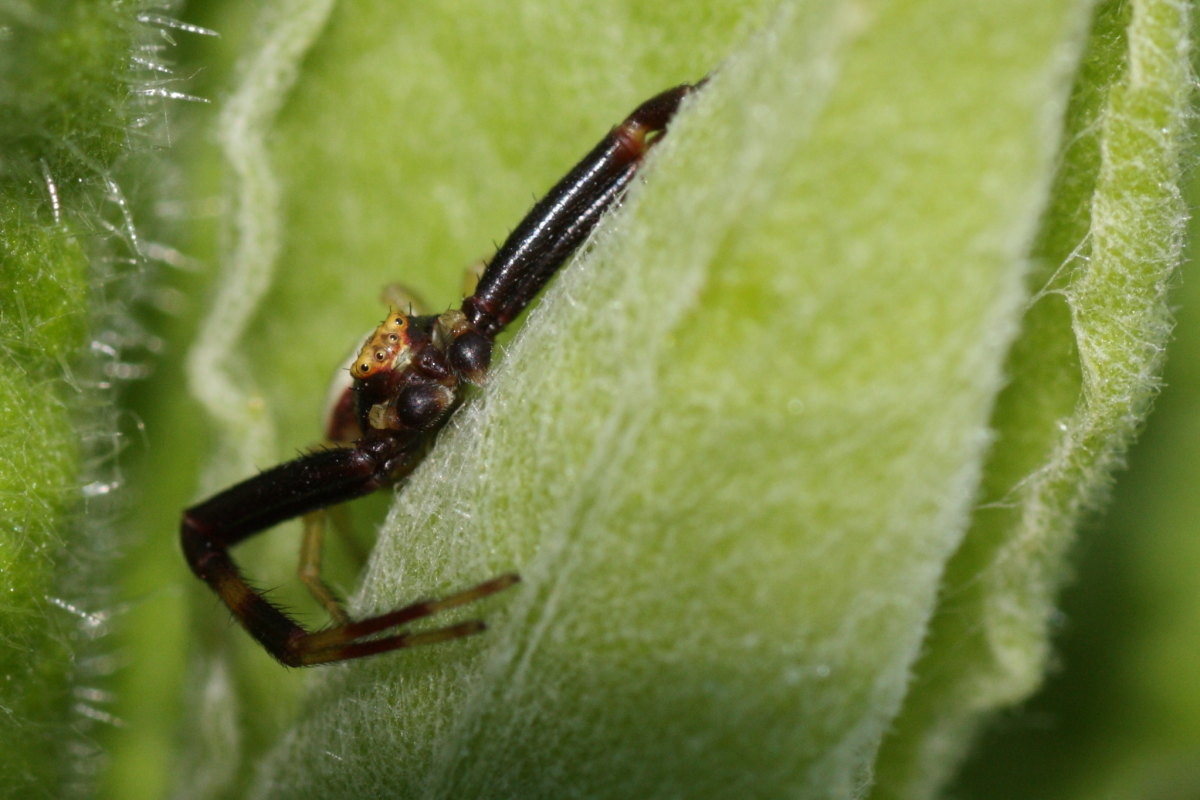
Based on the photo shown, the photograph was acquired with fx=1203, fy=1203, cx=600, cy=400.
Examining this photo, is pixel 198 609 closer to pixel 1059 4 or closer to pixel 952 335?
pixel 952 335

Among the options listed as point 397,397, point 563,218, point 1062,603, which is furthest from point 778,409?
point 1062,603

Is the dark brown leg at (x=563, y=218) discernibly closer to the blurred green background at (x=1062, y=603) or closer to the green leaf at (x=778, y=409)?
the green leaf at (x=778, y=409)

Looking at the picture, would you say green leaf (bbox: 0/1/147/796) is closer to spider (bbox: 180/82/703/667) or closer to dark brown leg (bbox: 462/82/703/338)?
spider (bbox: 180/82/703/667)

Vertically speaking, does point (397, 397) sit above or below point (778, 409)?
below

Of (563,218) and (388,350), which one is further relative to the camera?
(388,350)

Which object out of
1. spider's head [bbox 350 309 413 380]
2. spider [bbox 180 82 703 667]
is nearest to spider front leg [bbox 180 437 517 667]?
spider [bbox 180 82 703 667]

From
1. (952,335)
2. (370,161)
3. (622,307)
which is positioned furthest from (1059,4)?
(370,161)

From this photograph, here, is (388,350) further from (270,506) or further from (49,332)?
(49,332)

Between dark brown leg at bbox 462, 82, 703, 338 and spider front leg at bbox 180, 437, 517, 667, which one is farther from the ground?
dark brown leg at bbox 462, 82, 703, 338
